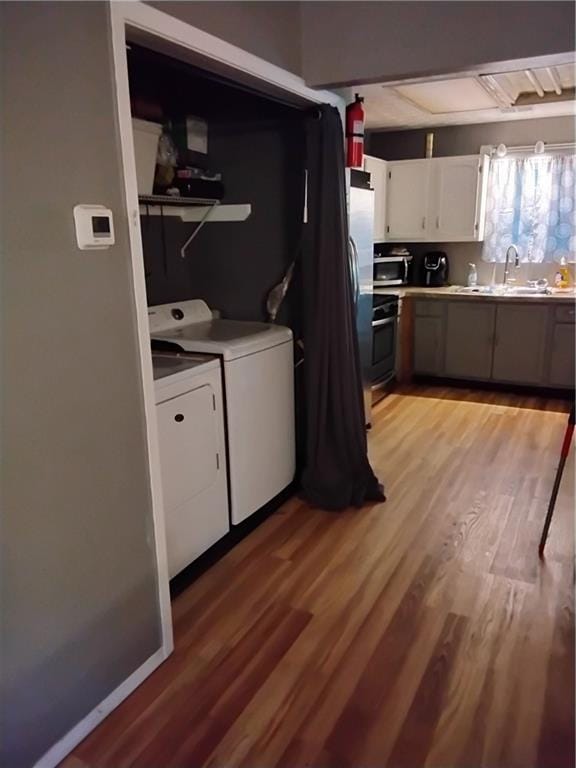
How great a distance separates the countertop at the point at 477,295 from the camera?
4.55 m

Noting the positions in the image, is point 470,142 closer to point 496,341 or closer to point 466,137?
point 466,137

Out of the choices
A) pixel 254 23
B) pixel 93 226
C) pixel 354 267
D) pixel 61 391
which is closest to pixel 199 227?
pixel 354 267

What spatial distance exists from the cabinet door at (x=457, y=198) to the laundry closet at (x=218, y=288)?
2487 millimetres

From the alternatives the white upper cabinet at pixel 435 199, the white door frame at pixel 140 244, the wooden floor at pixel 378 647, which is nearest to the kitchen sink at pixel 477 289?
the white upper cabinet at pixel 435 199

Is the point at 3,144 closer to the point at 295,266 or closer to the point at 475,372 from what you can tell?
the point at 295,266

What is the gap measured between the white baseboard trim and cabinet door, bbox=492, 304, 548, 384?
3858mm

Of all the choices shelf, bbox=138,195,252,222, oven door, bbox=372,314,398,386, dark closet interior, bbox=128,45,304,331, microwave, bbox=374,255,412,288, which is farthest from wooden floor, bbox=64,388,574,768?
microwave, bbox=374,255,412,288

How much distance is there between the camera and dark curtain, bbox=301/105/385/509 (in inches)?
107

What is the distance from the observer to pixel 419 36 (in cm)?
232

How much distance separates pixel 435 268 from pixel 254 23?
3448mm

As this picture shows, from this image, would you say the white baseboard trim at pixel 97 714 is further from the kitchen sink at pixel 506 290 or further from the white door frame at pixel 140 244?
the kitchen sink at pixel 506 290

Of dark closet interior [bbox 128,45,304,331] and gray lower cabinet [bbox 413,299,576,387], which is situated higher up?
dark closet interior [bbox 128,45,304,331]

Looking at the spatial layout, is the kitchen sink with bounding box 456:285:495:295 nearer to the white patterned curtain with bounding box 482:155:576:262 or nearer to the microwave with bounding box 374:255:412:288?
the white patterned curtain with bounding box 482:155:576:262

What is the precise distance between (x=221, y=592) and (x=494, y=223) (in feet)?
13.8
